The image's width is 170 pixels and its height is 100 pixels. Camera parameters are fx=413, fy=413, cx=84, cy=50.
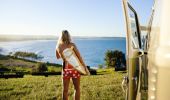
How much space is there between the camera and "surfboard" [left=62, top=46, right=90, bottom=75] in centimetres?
740

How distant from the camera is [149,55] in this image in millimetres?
3451

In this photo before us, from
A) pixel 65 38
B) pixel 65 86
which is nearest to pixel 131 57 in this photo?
pixel 65 38

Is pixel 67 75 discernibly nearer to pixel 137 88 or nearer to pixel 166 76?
pixel 137 88

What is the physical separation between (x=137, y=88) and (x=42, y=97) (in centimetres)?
762

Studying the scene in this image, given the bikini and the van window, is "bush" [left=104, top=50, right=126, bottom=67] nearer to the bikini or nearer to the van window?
the bikini

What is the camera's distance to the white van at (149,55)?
Result: 2.76 metres

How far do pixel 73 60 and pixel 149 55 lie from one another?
4.07m

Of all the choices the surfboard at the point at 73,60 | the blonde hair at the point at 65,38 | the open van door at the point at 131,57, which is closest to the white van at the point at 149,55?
the open van door at the point at 131,57

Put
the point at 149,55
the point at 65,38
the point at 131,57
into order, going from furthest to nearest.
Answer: the point at 65,38, the point at 131,57, the point at 149,55

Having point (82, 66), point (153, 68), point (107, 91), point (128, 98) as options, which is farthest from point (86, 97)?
point (153, 68)

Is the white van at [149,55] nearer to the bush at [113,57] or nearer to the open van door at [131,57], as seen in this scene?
the open van door at [131,57]

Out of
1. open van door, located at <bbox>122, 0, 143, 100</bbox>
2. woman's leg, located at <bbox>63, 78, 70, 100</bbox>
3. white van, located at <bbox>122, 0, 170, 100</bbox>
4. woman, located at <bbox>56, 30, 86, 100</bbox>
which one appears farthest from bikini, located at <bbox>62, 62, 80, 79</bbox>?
open van door, located at <bbox>122, 0, 143, 100</bbox>

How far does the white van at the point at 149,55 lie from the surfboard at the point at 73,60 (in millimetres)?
3280

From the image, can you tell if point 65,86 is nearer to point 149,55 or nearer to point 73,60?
point 73,60
